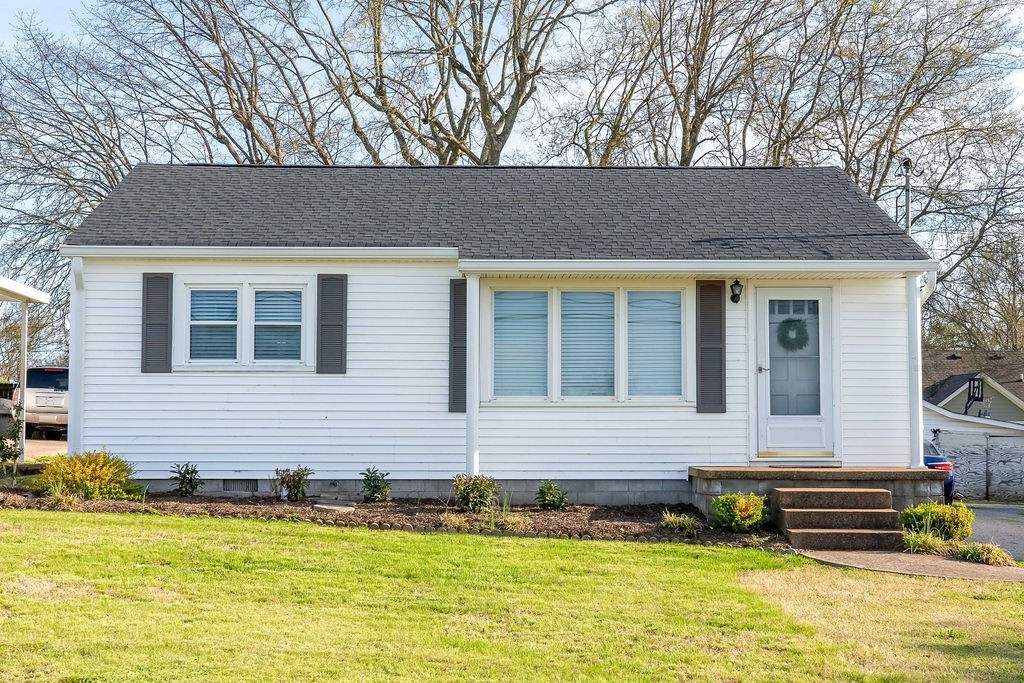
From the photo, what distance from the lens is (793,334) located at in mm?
11117

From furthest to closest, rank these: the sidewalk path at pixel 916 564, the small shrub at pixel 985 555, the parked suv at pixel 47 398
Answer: the parked suv at pixel 47 398
the small shrub at pixel 985 555
the sidewalk path at pixel 916 564

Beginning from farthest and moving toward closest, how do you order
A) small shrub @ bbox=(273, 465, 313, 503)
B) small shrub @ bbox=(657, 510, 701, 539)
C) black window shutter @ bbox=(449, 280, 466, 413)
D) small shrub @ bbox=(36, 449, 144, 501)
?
black window shutter @ bbox=(449, 280, 466, 413), small shrub @ bbox=(273, 465, 313, 503), small shrub @ bbox=(36, 449, 144, 501), small shrub @ bbox=(657, 510, 701, 539)

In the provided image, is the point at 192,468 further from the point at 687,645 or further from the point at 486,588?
the point at 687,645

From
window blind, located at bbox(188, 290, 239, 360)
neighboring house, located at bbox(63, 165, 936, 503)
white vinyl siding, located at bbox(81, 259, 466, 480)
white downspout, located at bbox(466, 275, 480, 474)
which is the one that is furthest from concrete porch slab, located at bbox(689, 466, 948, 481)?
window blind, located at bbox(188, 290, 239, 360)

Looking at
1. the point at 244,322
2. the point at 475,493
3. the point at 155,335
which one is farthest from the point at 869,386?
the point at 155,335

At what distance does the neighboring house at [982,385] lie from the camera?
23344 mm

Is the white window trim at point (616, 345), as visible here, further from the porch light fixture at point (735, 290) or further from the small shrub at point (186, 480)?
the small shrub at point (186, 480)

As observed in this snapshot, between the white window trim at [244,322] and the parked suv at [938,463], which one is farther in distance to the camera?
the parked suv at [938,463]

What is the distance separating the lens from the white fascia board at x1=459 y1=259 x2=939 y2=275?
1042 cm

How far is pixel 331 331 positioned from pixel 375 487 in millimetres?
1924

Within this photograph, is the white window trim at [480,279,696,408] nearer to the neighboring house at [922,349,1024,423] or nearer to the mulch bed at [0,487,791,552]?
the mulch bed at [0,487,791,552]

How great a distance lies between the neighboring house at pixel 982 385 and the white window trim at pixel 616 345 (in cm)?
1511

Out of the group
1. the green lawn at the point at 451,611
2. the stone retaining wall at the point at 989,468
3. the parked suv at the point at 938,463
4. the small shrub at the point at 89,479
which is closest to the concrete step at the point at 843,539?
the green lawn at the point at 451,611

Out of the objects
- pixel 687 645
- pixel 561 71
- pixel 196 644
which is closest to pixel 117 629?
pixel 196 644
